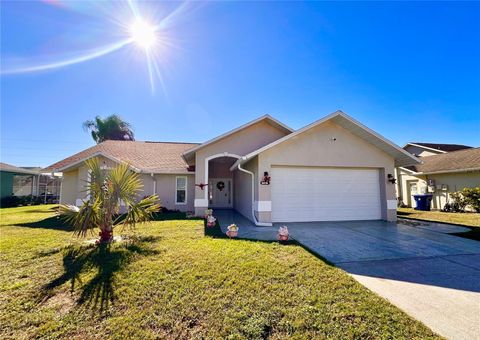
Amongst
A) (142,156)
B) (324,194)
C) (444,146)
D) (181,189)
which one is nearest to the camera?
(324,194)

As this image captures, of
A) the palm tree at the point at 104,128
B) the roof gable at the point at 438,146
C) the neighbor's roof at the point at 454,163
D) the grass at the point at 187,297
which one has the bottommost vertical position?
the grass at the point at 187,297

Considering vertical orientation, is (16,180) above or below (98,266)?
above

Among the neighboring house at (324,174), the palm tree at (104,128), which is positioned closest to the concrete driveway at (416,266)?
the neighboring house at (324,174)

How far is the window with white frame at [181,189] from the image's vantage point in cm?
1473

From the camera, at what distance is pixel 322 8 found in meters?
8.59

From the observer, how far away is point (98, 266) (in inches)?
189

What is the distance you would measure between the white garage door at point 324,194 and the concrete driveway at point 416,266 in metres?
1.50

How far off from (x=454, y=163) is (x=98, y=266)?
75.1 ft

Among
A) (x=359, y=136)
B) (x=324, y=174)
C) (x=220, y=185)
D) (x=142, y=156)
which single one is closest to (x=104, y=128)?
(x=142, y=156)

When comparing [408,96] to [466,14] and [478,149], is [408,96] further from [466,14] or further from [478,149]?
[478,149]

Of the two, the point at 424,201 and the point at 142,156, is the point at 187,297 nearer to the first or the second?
the point at 142,156

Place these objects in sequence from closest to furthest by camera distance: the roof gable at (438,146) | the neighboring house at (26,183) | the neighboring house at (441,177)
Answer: the neighboring house at (441,177), the neighboring house at (26,183), the roof gable at (438,146)

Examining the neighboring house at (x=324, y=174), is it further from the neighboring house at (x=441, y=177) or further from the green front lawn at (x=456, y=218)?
the neighboring house at (x=441, y=177)

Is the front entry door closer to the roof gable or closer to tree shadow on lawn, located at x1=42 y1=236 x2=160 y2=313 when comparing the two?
tree shadow on lawn, located at x1=42 y1=236 x2=160 y2=313
